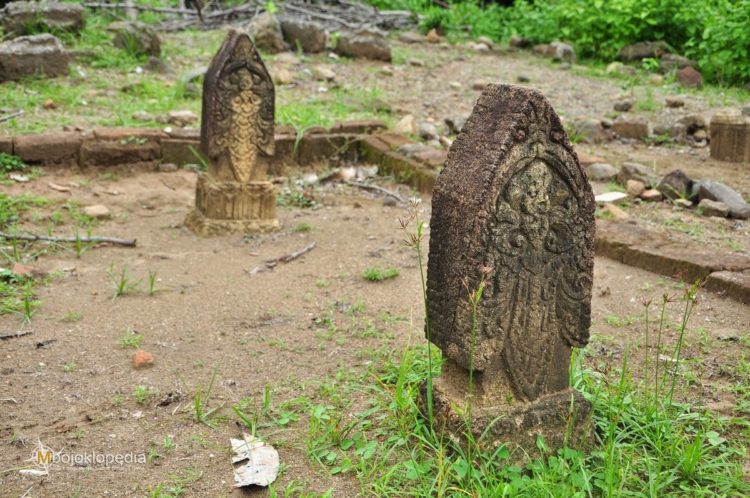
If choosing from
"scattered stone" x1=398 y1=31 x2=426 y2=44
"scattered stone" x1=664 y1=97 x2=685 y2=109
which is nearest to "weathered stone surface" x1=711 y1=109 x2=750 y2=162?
"scattered stone" x1=664 y1=97 x2=685 y2=109

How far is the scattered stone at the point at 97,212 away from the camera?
6.00 m

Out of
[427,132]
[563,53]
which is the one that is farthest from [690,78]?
[427,132]

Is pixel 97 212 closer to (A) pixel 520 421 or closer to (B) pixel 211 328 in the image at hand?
(B) pixel 211 328

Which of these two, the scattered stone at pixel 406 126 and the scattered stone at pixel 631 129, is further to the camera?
the scattered stone at pixel 631 129

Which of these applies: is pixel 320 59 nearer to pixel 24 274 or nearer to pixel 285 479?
pixel 24 274

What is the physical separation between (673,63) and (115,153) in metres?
7.90

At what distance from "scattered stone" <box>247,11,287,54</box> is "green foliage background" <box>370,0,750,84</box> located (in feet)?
11.5

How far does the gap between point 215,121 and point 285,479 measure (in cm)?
350

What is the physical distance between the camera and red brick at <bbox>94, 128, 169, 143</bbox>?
702 centimetres

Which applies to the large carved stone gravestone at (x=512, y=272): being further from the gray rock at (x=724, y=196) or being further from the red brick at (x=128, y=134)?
the red brick at (x=128, y=134)

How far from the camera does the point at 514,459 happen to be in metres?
2.79

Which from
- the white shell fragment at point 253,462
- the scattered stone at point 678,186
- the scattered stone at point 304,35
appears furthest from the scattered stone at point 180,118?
the white shell fragment at point 253,462

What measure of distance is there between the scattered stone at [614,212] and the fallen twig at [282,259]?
2065mm

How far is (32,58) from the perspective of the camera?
8562 mm
